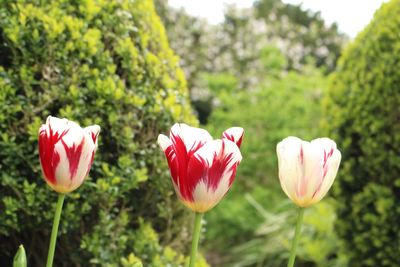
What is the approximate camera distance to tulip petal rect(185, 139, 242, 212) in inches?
58.9

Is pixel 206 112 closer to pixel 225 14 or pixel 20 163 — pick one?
pixel 225 14

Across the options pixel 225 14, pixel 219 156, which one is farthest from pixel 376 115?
pixel 225 14

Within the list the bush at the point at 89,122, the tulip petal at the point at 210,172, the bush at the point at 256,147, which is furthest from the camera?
the bush at the point at 256,147

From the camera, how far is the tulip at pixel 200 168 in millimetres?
1498

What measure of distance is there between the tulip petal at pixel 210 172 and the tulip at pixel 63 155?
0.24 meters

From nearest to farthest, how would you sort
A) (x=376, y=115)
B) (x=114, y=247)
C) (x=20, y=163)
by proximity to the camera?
1. (x=20, y=163)
2. (x=114, y=247)
3. (x=376, y=115)

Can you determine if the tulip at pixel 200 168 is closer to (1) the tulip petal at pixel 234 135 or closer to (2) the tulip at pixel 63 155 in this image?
(1) the tulip petal at pixel 234 135

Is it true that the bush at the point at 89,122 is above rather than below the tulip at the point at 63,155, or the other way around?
above

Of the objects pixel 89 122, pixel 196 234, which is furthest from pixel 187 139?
pixel 89 122

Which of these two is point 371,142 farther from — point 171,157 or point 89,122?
point 171,157

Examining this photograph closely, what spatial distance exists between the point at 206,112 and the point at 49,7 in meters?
9.72

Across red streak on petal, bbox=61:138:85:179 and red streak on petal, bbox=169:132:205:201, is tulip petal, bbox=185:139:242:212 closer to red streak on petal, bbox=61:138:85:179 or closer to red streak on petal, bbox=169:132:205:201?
red streak on petal, bbox=169:132:205:201

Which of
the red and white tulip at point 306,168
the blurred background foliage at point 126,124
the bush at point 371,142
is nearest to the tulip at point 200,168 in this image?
the red and white tulip at point 306,168

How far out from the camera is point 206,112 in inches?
478
